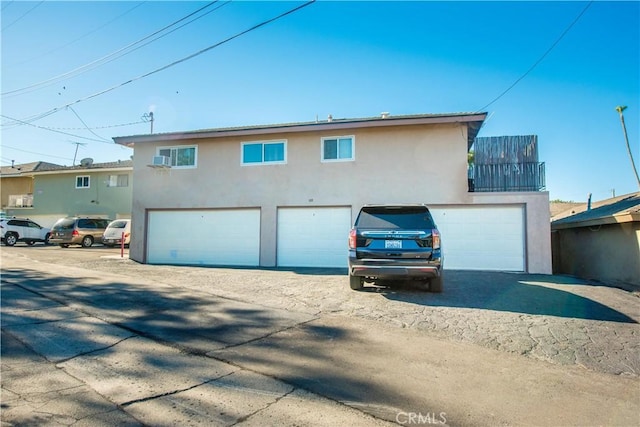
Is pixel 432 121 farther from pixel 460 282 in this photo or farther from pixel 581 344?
pixel 581 344

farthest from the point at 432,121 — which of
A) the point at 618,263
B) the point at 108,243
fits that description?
the point at 108,243

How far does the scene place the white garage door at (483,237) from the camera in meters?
11.8

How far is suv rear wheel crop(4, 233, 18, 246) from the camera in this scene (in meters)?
23.2

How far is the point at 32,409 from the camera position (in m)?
3.30

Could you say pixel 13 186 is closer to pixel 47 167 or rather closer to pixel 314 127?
pixel 47 167

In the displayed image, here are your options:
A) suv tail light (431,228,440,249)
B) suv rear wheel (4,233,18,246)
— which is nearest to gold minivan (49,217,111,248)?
suv rear wheel (4,233,18,246)

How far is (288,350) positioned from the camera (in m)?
4.69

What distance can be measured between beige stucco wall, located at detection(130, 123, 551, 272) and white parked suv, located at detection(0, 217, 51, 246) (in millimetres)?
14435

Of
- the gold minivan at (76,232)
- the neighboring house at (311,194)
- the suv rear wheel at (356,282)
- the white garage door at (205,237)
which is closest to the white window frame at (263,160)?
the neighboring house at (311,194)

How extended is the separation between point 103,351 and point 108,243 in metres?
19.7

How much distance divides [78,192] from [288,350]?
2975 cm

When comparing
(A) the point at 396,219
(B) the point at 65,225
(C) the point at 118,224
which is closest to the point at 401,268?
(A) the point at 396,219

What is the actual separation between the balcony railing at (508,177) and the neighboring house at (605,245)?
2.11 m

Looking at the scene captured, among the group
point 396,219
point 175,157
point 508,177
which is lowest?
point 396,219
